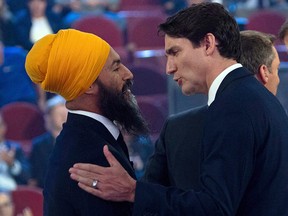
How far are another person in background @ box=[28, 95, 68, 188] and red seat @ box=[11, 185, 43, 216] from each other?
148 millimetres

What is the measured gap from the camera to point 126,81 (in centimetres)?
186

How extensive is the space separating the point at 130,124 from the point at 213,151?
431 mm

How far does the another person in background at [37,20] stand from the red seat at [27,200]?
1.24 meters

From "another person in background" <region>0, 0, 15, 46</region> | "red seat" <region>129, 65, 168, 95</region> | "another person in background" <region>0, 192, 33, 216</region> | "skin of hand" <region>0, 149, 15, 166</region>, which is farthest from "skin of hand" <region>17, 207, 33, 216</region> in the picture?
"another person in background" <region>0, 0, 15, 46</region>

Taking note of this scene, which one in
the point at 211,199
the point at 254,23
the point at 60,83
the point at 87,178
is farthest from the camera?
the point at 254,23

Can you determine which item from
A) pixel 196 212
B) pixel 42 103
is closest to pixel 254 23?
pixel 42 103

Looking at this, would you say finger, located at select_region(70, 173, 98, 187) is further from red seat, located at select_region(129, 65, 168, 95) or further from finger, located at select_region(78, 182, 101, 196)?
red seat, located at select_region(129, 65, 168, 95)

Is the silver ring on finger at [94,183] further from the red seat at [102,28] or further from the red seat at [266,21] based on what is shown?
the red seat at [266,21]

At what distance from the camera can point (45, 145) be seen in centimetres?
550

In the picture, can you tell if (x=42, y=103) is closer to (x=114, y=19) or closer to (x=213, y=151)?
(x=114, y=19)

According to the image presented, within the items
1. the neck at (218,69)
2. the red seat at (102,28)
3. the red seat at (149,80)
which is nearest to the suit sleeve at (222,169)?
the neck at (218,69)

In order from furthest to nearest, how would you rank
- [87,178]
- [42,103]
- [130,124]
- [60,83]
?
[42,103] → [130,124] → [60,83] → [87,178]

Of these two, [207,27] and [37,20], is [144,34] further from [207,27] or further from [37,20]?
[207,27]

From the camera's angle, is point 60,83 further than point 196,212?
Yes
